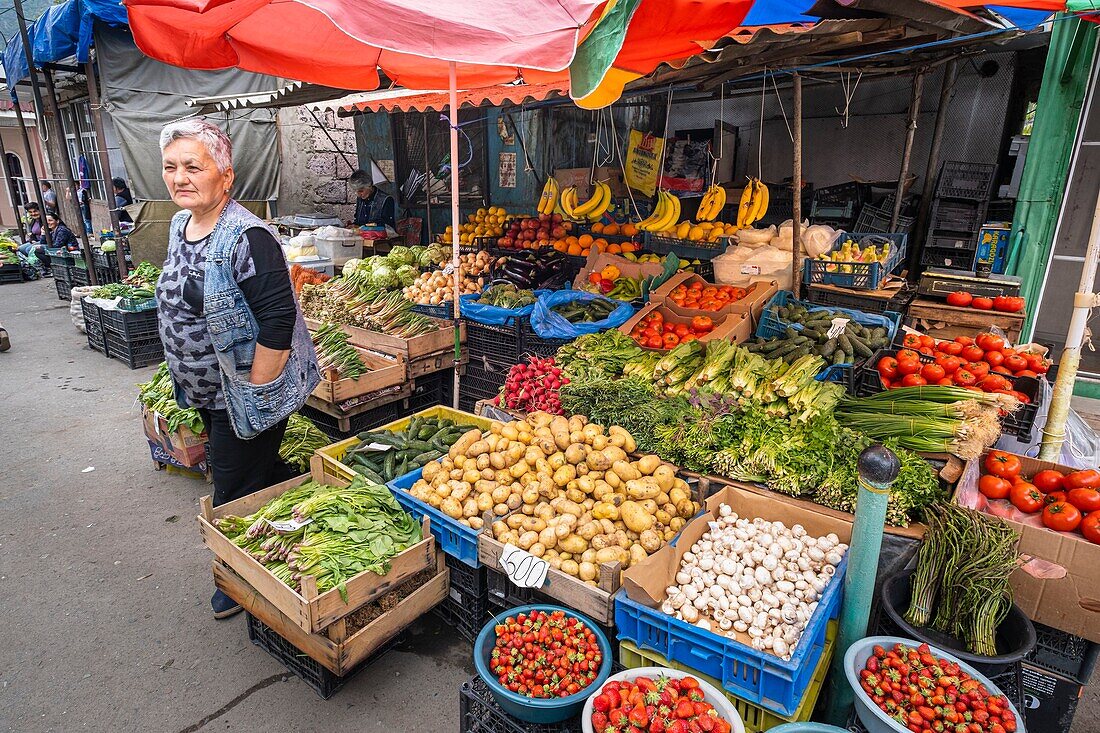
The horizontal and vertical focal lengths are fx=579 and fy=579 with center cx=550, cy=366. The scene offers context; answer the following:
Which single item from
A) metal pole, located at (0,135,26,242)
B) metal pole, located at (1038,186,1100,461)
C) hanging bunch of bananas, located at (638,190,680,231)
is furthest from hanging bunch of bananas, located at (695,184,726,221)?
metal pole, located at (0,135,26,242)

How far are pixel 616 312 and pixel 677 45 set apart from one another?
2.12m

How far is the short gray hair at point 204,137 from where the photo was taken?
8.82 ft

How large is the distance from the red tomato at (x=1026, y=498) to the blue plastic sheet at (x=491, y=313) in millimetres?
3501

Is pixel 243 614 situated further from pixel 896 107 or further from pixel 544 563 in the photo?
pixel 896 107

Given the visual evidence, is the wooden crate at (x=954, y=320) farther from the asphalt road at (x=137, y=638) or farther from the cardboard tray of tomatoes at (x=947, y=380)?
the asphalt road at (x=137, y=638)

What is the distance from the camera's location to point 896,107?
8.38 m

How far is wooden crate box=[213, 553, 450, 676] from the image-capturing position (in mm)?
2721

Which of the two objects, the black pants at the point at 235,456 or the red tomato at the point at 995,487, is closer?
the red tomato at the point at 995,487

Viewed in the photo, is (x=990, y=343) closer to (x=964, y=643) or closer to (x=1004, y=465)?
(x=1004, y=465)

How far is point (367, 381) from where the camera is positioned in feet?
15.9

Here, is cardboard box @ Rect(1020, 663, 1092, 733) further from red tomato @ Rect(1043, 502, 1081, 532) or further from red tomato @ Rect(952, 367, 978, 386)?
red tomato @ Rect(952, 367, 978, 386)

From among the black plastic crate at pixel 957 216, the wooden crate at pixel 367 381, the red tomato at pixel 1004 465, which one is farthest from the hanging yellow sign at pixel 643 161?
the red tomato at pixel 1004 465

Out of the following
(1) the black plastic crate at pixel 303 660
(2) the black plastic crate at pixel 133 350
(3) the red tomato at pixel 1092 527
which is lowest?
(1) the black plastic crate at pixel 303 660

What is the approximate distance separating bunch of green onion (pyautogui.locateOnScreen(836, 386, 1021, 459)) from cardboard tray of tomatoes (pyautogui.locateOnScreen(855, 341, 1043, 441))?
0.93ft
